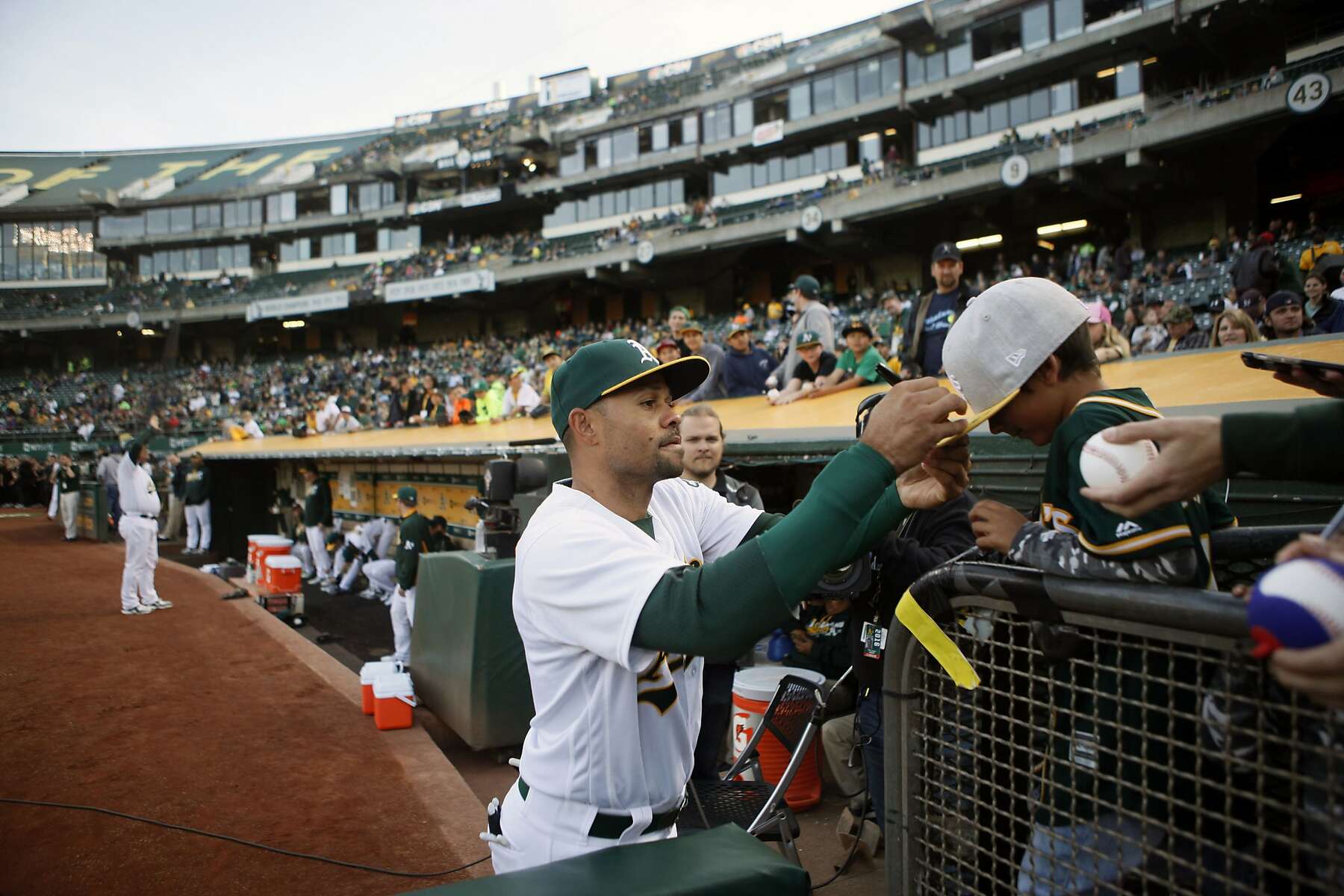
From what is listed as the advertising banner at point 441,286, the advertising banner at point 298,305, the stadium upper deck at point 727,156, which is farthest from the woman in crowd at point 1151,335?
the advertising banner at point 298,305

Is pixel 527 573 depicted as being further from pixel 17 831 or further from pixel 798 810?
pixel 17 831

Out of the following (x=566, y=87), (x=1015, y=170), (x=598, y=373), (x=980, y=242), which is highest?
(x=566, y=87)

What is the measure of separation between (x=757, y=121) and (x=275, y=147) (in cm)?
3971

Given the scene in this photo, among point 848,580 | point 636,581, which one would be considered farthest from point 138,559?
point 636,581

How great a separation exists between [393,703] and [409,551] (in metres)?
2.99

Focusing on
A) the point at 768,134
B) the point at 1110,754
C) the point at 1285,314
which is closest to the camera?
the point at 1110,754

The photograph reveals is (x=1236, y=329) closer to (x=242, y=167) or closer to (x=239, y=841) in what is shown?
(x=239, y=841)

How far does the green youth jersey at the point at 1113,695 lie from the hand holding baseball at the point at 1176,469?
153 mm

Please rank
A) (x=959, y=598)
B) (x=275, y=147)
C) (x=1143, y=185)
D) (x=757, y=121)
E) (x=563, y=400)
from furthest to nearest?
(x=275, y=147)
(x=757, y=121)
(x=1143, y=185)
(x=563, y=400)
(x=959, y=598)

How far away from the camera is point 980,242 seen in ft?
91.8

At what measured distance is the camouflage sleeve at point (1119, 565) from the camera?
1234 millimetres

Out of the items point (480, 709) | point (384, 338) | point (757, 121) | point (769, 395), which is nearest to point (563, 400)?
point (480, 709)

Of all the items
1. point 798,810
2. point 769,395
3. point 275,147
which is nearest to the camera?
point 798,810

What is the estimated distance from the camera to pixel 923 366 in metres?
5.62
